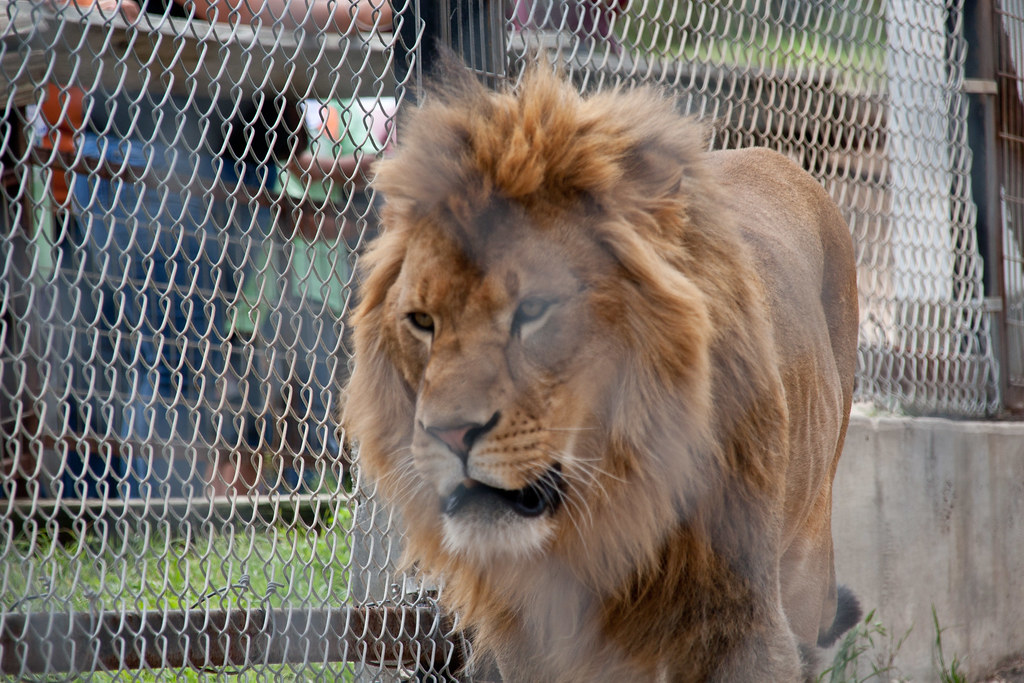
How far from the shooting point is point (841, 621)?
3410 mm

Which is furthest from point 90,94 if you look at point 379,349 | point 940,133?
point 940,133

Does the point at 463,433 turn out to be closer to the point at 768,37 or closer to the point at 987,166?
the point at 768,37

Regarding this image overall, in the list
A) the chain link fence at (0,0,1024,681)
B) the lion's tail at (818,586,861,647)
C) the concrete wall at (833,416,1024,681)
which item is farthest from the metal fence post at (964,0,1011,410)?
the lion's tail at (818,586,861,647)

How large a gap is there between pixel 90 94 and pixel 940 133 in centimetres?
379

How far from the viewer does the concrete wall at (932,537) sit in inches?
159

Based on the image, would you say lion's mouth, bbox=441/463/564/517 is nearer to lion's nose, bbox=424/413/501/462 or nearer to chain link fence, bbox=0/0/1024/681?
lion's nose, bbox=424/413/501/462

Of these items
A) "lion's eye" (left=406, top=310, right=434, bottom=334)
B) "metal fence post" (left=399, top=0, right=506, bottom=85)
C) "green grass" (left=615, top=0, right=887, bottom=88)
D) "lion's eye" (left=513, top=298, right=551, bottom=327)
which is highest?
"green grass" (left=615, top=0, right=887, bottom=88)

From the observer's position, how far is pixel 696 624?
212 centimetres

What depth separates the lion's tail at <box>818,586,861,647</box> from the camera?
11.1ft

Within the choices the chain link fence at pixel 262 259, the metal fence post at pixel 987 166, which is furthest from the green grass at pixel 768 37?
the metal fence post at pixel 987 166

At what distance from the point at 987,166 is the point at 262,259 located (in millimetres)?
3385

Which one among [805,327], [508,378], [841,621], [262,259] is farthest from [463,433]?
[841,621]

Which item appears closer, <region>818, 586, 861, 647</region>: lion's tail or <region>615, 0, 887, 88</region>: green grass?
<region>818, 586, 861, 647</region>: lion's tail

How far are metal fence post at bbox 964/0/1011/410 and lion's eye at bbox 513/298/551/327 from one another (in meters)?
3.56
